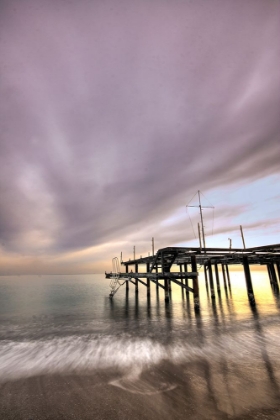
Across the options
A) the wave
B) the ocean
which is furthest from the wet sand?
the wave

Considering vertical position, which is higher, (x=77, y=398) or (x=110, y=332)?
(x=77, y=398)

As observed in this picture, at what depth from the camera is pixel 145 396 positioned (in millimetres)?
5125

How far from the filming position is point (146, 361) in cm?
767

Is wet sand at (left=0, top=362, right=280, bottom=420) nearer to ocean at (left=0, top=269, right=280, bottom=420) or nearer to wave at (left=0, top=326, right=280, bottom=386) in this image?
ocean at (left=0, top=269, right=280, bottom=420)

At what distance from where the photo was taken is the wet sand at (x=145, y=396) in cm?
442

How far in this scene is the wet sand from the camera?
4418 mm

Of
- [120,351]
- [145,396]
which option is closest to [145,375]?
[145,396]

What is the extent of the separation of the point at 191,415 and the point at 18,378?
608cm

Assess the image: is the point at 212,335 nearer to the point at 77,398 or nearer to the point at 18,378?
the point at 77,398

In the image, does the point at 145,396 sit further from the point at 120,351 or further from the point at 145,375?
the point at 120,351

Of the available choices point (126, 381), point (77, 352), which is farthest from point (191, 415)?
point (77, 352)

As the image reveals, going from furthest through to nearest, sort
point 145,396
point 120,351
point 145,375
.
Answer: point 120,351 < point 145,375 < point 145,396

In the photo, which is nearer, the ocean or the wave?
the ocean

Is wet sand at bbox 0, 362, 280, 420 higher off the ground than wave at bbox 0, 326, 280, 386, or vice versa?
wet sand at bbox 0, 362, 280, 420
